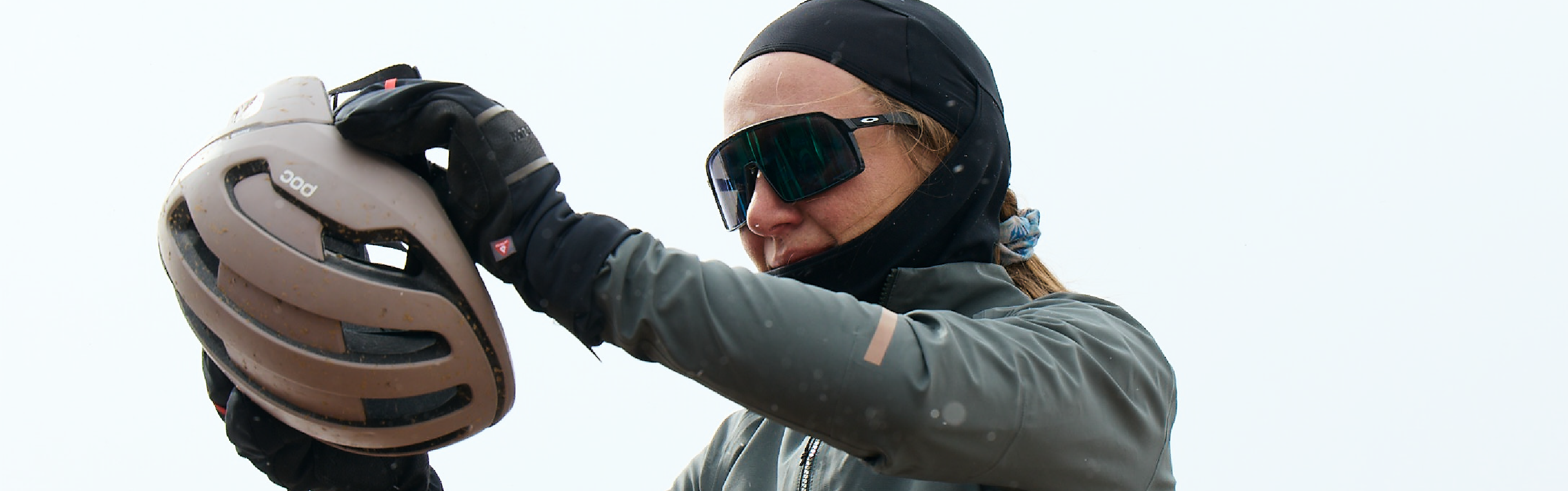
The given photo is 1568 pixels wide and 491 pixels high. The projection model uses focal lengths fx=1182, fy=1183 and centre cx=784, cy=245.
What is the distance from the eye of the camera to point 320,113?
217 centimetres

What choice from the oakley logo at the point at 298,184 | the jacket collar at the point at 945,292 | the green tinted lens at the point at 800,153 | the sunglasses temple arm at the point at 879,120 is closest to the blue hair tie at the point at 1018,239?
the jacket collar at the point at 945,292

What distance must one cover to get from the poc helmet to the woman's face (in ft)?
2.70

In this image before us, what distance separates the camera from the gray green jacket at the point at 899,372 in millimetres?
1814

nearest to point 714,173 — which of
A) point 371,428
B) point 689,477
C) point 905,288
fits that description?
point 905,288

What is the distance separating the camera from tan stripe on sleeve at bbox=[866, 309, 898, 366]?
1.84 metres

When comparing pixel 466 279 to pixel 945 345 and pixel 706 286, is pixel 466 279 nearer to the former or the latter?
pixel 706 286

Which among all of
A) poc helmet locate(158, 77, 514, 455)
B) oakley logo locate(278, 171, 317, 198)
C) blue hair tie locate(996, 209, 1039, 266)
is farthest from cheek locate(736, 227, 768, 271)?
oakley logo locate(278, 171, 317, 198)

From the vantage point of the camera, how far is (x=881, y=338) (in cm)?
187

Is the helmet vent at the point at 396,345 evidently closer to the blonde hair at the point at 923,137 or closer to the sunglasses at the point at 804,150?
the sunglasses at the point at 804,150

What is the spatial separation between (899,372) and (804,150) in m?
0.94

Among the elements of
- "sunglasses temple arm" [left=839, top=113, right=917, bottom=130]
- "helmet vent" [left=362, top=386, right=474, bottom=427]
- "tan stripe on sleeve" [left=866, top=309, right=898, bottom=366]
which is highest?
"sunglasses temple arm" [left=839, top=113, right=917, bottom=130]

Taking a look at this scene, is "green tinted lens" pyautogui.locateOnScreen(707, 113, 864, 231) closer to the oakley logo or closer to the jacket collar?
the jacket collar

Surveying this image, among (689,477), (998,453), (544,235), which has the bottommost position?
(689,477)

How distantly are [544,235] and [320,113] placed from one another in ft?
1.97
